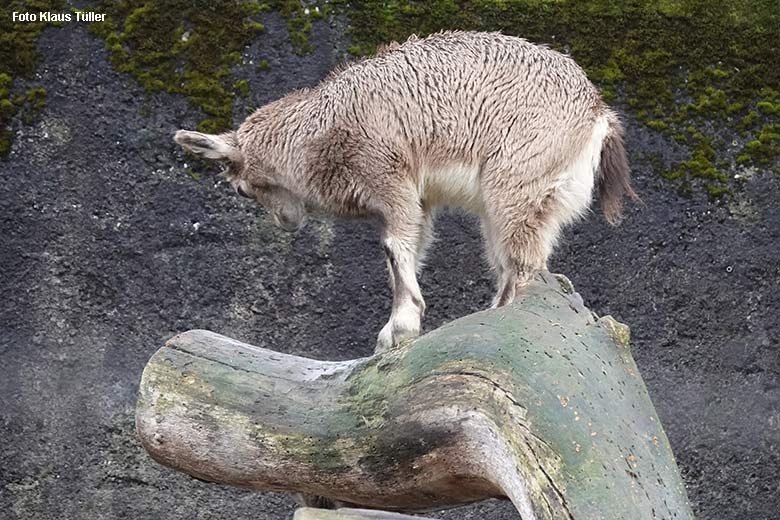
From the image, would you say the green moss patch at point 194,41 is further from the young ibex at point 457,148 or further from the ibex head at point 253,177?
the young ibex at point 457,148

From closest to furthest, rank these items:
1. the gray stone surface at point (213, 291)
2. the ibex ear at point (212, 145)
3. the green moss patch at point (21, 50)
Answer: the ibex ear at point (212, 145) < the gray stone surface at point (213, 291) < the green moss patch at point (21, 50)

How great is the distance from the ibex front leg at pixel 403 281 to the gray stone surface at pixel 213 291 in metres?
1.56

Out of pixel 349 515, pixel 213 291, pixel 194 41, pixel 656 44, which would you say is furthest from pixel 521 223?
pixel 194 41

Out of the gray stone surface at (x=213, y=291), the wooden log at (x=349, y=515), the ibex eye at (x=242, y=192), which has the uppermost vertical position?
the wooden log at (x=349, y=515)

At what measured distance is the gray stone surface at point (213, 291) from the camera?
7105 millimetres

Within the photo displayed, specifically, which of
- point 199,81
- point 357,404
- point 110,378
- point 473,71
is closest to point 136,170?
point 199,81

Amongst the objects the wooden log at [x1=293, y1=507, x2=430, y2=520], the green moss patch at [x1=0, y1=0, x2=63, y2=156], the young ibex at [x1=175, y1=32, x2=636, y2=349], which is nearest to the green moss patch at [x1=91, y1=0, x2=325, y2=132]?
the green moss patch at [x1=0, y1=0, x2=63, y2=156]

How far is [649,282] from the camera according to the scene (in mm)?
7324

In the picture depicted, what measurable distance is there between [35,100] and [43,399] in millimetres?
1836

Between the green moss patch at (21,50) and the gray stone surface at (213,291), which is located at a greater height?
the green moss patch at (21,50)

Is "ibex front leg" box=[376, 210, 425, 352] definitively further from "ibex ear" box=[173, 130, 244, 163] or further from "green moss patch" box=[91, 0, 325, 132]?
"green moss patch" box=[91, 0, 325, 132]

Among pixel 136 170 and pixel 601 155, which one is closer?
pixel 601 155

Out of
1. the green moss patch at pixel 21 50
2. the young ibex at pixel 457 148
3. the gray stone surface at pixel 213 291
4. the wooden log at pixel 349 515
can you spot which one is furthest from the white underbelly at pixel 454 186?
the green moss patch at pixel 21 50

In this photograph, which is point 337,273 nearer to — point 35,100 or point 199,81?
point 199,81
